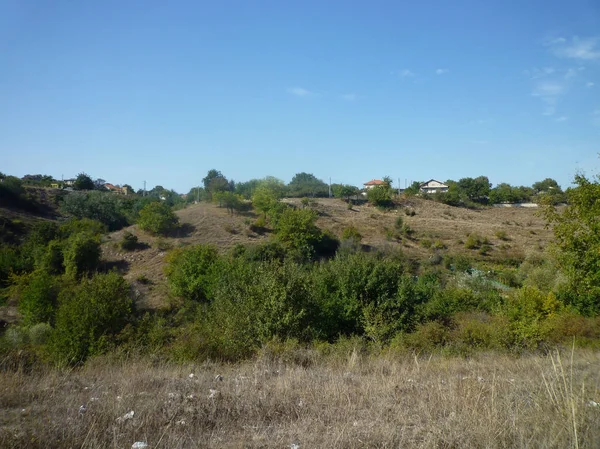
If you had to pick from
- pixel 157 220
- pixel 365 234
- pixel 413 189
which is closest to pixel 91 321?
pixel 157 220

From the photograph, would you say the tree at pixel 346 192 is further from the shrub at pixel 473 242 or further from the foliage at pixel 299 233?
the foliage at pixel 299 233

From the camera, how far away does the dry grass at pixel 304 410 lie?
3156 millimetres

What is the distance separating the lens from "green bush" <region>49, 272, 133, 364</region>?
14109 millimetres

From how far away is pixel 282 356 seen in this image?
6.80 metres

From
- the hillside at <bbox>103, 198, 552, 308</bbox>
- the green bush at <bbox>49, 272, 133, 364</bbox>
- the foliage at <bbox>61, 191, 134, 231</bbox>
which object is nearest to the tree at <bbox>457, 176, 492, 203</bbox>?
the hillside at <bbox>103, 198, 552, 308</bbox>

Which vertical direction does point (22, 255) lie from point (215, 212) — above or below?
below

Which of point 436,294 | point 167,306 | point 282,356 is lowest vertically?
point 167,306

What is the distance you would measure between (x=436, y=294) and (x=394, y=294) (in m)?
3.74

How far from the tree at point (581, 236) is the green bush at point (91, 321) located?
1459 centimetres

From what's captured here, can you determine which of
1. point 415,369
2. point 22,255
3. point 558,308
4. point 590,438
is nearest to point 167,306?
point 22,255

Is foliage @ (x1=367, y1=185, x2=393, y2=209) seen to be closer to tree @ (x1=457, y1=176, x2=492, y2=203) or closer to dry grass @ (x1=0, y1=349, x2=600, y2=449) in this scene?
tree @ (x1=457, y1=176, x2=492, y2=203)

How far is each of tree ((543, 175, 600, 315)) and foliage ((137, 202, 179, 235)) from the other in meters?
31.5

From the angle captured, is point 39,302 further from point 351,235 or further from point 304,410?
point 351,235

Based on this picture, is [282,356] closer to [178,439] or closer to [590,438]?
[178,439]
